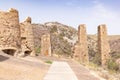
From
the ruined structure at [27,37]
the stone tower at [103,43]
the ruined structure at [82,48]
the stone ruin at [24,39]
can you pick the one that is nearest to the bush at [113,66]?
the stone tower at [103,43]

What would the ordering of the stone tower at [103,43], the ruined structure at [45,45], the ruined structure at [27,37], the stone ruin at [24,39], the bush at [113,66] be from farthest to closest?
the ruined structure at [45,45] → the stone tower at [103,43] → the bush at [113,66] → the ruined structure at [27,37] → the stone ruin at [24,39]

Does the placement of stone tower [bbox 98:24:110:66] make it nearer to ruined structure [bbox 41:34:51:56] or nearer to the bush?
the bush

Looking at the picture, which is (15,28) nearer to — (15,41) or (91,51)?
(15,41)

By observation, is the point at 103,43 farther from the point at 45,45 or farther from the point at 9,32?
the point at 9,32

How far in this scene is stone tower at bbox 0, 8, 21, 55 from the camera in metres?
24.7

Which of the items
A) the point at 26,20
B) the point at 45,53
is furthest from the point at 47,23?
the point at 26,20

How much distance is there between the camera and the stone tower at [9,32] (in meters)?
24.7

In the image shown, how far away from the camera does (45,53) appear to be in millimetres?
41500

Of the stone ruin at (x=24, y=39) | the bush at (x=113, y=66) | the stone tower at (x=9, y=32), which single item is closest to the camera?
the stone tower at (x=9, y=32)

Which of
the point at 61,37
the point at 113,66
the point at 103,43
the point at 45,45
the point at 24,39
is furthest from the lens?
the point at 61,37

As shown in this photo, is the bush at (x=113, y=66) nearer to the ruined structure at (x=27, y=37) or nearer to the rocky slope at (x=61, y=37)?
the ruined structure at (x=27, y=37)

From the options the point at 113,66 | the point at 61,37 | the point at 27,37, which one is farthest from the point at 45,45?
the point at 61,37

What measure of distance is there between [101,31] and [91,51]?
26.6m

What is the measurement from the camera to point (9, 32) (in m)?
25.0
